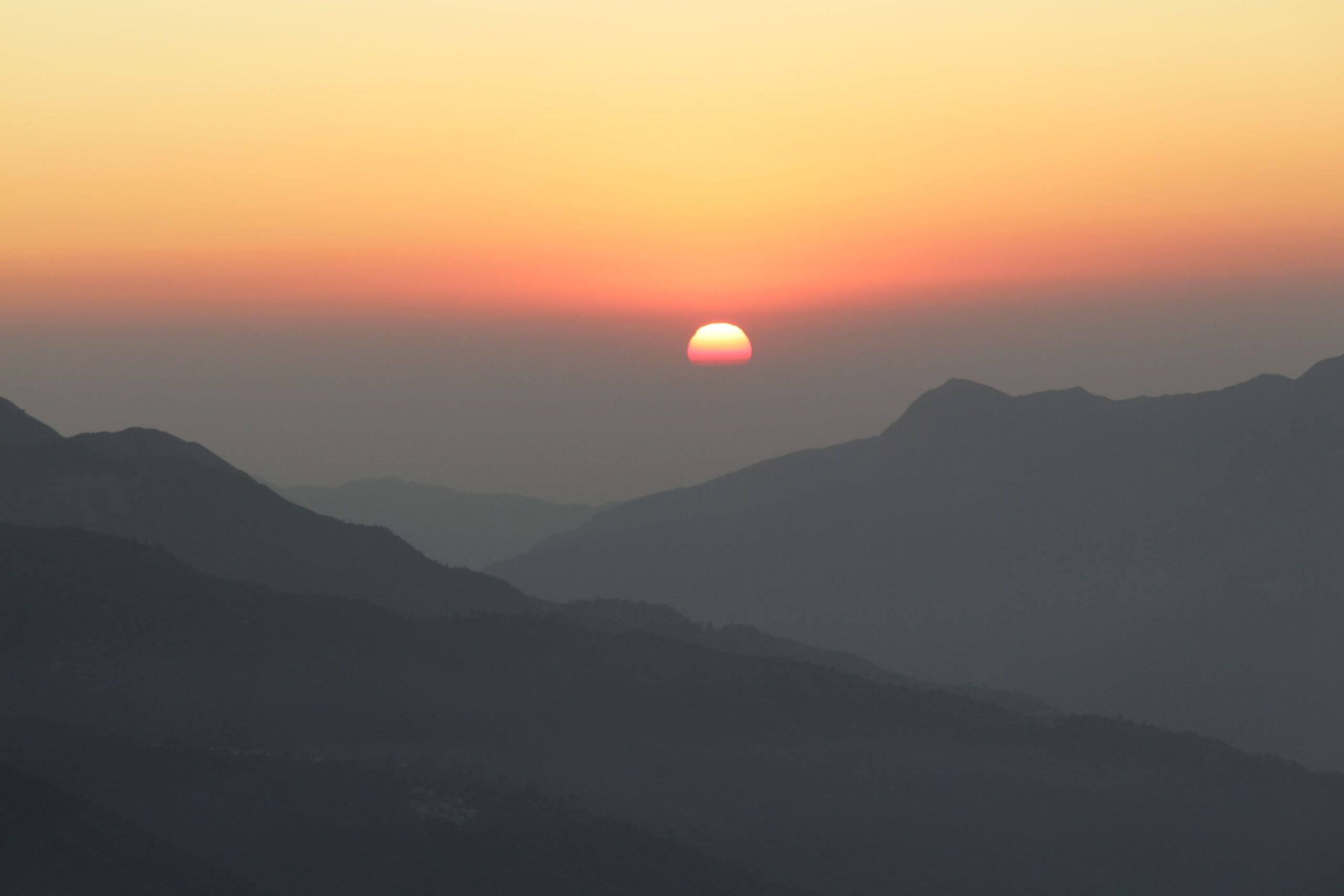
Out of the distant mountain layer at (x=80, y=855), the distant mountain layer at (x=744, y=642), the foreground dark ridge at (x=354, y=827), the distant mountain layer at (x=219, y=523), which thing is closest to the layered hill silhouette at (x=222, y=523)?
the distant mountain layer at (x=219, y=523)

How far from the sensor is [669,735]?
278 feet

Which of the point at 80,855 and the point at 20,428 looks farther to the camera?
the point at 20,428

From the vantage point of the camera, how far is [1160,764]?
316 ft

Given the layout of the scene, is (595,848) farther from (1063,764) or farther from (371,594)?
(371,594)

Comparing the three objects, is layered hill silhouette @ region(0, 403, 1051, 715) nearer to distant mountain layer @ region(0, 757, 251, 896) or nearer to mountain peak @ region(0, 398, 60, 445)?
mountain peak @ region(0, 398, 60, 445)

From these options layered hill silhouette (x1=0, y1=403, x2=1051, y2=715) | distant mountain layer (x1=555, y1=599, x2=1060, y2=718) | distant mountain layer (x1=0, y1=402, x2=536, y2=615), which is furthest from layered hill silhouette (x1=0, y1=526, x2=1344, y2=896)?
distant mountain layer (x1=555, y1=599, x2=1060, y2=718)

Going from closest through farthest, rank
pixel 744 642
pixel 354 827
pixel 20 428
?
pixel 354 827
pixel 20 428
pixel 744 642

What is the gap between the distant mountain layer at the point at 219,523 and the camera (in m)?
111

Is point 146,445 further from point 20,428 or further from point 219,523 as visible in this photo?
point 219,523

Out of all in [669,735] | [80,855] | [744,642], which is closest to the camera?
[80,855]

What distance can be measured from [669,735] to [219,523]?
4921 centimetres

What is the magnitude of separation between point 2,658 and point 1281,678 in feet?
541

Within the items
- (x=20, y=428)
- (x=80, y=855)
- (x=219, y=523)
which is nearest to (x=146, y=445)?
(x=20, y=428)

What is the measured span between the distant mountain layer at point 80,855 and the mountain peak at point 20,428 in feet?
275
